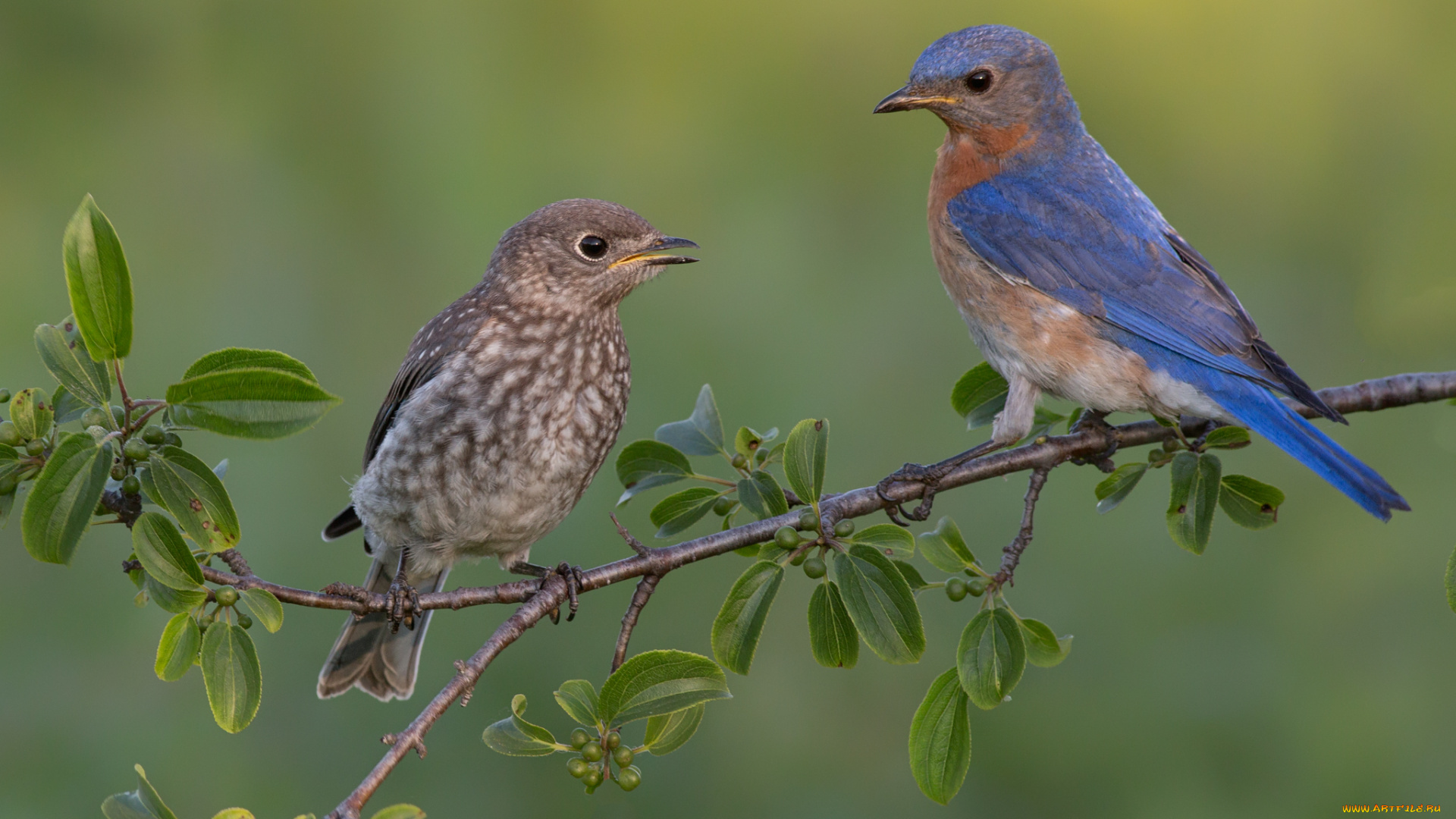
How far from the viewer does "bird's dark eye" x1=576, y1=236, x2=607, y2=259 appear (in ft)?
12.8

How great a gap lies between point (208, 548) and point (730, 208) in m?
4.42

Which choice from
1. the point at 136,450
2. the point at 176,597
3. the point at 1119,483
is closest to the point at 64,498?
the point at 136,450

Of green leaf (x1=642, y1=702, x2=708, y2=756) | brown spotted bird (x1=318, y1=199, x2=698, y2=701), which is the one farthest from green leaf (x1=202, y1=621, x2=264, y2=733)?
brown spotted bird (x1=318, y1=199, x2=698, y2=701)

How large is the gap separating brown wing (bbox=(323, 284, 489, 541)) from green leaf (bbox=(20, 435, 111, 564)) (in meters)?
1.69

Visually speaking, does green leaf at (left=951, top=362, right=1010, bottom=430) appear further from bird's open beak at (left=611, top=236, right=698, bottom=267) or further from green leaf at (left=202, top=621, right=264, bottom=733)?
green leaf at (left=202, top=621, right=264, bottom=733)

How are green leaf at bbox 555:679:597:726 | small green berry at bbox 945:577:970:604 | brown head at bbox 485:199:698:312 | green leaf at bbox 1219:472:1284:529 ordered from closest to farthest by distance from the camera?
green leaf at bbox 555:679:597:726 → small green berry at bbox 945:577:970:604 → green leaf at bbox 1219:472:1284:529 → brown head at bbox 485:199:698:312

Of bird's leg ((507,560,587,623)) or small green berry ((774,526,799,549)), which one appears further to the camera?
bird's leg ((507,560,587,623))

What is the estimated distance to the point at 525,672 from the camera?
5176 mm

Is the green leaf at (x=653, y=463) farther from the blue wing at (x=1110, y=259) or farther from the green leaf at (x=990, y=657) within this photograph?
the blue wing at (x=1110, y=259)

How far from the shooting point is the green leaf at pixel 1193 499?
299 centimetres

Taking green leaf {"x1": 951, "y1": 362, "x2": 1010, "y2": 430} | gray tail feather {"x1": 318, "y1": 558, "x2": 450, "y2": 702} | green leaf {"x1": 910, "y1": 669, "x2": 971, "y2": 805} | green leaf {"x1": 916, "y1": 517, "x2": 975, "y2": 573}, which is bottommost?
gray tail feather {"x1": 318, "y1": 558, "x2": 450, "y2": 702}

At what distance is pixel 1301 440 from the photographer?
2.87 m

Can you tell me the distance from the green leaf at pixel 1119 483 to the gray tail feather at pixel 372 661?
243 centimetres

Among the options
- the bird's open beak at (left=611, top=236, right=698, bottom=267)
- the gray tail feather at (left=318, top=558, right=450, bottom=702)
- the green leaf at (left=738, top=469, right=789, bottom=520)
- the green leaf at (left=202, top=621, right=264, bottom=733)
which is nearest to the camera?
the green leaf at (left=202, top=621, right=264, bottom=733)
